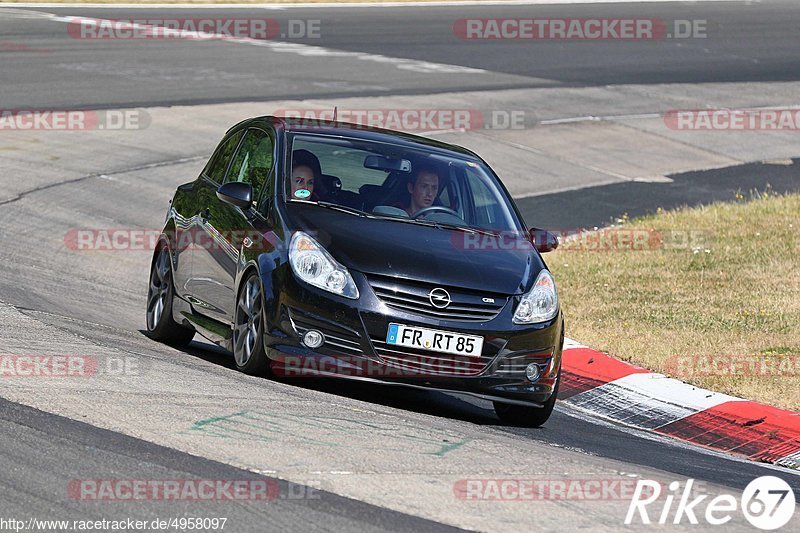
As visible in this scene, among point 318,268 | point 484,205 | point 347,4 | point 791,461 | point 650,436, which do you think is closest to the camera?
point 318,268

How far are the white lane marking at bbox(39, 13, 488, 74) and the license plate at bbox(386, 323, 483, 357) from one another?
62.8ft

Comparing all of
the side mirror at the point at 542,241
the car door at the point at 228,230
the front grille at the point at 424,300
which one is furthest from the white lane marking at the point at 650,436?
the car door at the point at 228,230

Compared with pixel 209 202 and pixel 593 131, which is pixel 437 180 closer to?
pixel 209 202

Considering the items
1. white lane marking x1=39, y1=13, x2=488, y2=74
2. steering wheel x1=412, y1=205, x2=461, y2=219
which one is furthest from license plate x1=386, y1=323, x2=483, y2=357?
white lane marking x1=39, y1=13, x2=488, y2=74

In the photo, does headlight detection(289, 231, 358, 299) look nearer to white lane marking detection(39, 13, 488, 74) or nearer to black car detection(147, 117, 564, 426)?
black car detection(147, 117, 564, 426)

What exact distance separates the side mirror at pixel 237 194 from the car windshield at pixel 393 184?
0.80 ft

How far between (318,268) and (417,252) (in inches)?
23.9

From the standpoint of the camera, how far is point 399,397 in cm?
905

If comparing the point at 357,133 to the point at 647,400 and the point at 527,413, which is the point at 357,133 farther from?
the point at 647,400

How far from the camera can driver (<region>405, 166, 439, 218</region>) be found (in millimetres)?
8961

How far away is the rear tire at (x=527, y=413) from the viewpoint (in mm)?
8531

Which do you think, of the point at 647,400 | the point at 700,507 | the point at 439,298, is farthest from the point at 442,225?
the point at 700,507

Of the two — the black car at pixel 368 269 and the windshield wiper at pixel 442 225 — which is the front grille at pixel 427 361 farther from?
the windshield wiper at pixel 442 225

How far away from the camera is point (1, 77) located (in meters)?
22.6
